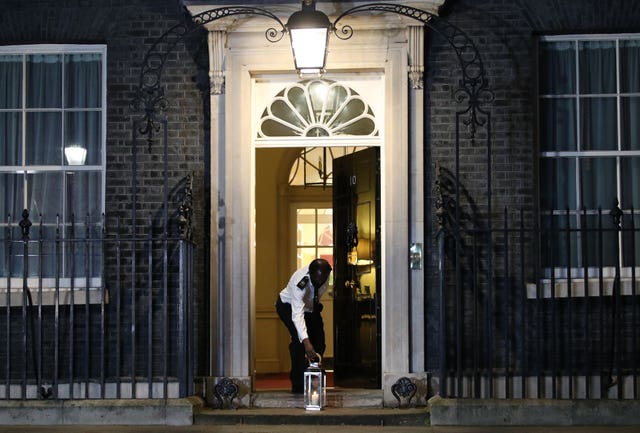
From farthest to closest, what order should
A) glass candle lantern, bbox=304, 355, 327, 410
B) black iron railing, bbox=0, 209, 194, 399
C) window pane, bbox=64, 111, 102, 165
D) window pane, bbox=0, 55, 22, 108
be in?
window pane, bbox=0, 55, 22, 108, window pane, bbox=64, 111, 102, 165, black iron railing, bbox=0, 209, 194, 399, glass candle lantern, bbox=304, 355, 327, 410

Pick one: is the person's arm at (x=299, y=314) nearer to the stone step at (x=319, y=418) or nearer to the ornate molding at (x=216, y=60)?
the stone step at (x=319, y=418)

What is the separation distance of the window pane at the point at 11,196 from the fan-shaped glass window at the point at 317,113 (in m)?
2.47

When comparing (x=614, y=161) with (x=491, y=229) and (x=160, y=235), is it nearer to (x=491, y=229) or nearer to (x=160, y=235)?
(x=491, y=229)

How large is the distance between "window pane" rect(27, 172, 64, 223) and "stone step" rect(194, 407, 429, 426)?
8.45ft

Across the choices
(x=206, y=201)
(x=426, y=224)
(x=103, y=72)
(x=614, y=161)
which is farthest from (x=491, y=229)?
(x=103, y=72)

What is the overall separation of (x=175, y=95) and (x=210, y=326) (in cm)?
226

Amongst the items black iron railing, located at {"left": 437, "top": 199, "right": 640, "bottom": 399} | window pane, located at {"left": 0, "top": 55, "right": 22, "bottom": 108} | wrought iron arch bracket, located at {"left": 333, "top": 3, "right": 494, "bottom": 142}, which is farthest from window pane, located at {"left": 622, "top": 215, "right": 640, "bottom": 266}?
window pane, located at {"left": 0, "top": 55, "right": 22, "bottom": 108}

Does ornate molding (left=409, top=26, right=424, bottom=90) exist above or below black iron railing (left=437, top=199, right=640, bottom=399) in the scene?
above

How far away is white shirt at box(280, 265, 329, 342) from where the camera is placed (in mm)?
10547

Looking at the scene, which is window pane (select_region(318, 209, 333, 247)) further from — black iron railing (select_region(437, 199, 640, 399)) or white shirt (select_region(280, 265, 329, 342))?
black iron railing (select_region(437, 199, 640, 399))

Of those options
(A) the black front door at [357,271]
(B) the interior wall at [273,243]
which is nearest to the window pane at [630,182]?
(A) the black front door at [357,271]

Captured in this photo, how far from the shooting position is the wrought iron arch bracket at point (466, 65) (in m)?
10.4

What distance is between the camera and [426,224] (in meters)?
10.6

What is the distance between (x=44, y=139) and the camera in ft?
36.5
